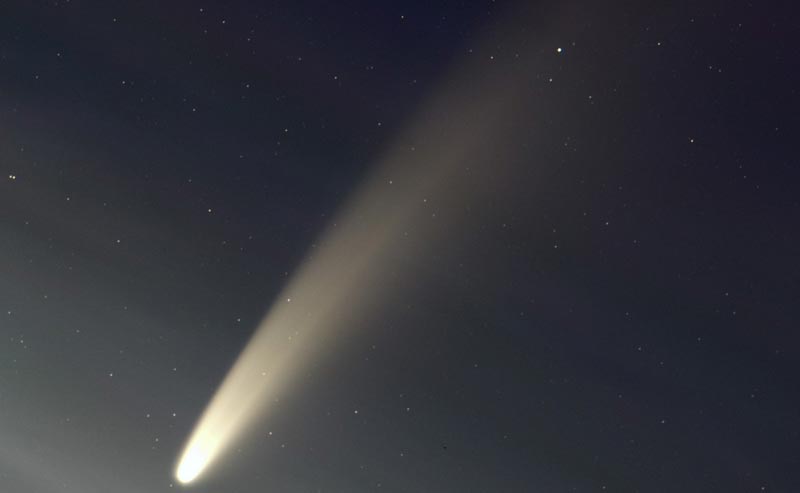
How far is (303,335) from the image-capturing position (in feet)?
2.77

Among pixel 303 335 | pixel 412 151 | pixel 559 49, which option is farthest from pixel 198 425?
pixel 559 49

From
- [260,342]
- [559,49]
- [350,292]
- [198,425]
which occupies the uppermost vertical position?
[559,49]

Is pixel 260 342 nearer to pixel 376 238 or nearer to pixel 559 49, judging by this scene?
pixel 376 238

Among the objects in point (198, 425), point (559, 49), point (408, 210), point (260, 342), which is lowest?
point (198, 425)

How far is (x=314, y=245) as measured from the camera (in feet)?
2.72

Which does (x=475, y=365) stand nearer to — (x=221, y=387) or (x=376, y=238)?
(x=376, y=238)

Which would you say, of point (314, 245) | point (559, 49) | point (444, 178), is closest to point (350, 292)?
point (314, 245)

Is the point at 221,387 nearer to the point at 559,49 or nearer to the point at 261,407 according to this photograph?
the point at 261,407

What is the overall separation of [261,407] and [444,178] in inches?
13.5

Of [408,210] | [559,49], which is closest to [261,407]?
[408,210]

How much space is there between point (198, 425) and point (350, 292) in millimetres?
241

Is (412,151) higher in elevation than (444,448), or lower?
higher

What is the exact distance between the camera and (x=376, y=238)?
2.71 feet

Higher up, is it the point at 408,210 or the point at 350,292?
the point at 408,210
